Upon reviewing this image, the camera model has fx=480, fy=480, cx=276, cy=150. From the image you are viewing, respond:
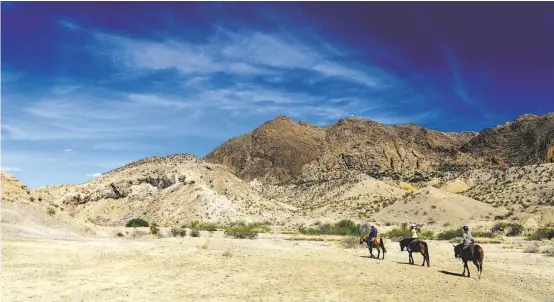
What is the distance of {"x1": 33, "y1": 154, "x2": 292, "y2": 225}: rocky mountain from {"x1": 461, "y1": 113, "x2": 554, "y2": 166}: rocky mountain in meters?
67.3

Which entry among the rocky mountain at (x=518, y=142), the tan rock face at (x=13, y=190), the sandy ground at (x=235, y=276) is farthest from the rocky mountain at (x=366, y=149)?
the sandy ground at (x=235, y=276)

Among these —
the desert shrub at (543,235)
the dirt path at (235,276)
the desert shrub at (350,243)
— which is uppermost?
the desert shrub at (543,235)

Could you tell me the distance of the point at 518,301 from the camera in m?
17.2

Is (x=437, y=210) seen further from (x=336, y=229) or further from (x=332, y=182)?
(x=332, y=182)

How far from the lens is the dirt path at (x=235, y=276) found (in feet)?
53.1

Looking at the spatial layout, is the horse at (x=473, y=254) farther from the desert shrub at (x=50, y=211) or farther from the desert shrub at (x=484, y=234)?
the desert shrub at (x=50, y=211)

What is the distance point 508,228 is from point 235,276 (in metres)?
41.0

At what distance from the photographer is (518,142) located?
399 ft

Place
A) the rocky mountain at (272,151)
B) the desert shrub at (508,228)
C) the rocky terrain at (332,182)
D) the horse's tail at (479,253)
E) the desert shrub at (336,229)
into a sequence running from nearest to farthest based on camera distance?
the horse's tail at (479,253), the desert shrub at (508,228), the desert shrub at (336,229), the rocky terrain at (332,182), the rocky mountain at (272,151)

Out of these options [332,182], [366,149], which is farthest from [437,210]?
[366,149]

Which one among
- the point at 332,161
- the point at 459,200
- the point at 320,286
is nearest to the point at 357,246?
the point at 320,286

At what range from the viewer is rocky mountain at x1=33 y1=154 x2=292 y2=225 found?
2635 inches

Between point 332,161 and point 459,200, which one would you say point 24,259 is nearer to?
point 459,200

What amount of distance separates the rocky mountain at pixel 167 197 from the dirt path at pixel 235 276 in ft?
131
